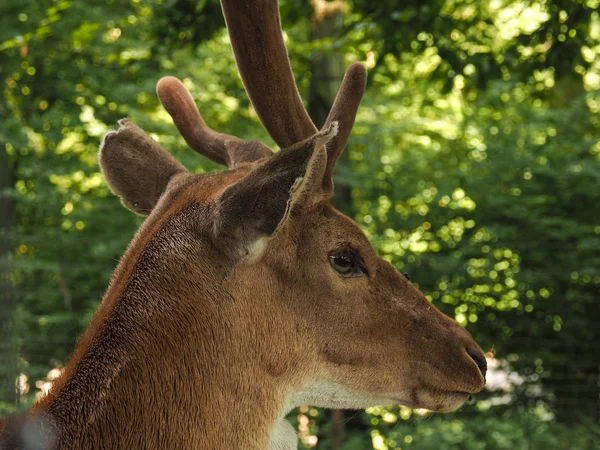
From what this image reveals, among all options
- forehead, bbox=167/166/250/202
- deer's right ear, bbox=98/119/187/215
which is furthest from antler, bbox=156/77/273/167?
forehead, bbox=167/166/250/202

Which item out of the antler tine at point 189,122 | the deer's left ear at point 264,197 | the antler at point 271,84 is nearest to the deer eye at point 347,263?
the antler at point 271,84

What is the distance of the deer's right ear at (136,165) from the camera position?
9.55 ft

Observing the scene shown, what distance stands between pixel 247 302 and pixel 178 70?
606cm

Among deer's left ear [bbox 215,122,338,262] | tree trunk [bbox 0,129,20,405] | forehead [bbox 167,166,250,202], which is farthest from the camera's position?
tree trunk [bbox 0,129,20,405]

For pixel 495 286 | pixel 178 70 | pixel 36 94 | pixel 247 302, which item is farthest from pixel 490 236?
pixel 247 302

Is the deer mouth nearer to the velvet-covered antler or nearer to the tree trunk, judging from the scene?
the velvet-covered antler

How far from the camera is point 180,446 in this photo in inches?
85.7

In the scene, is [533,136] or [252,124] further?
[252,124]

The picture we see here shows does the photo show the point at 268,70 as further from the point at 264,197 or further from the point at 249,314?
the point at 249,314

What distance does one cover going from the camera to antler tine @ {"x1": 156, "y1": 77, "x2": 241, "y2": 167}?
327cm

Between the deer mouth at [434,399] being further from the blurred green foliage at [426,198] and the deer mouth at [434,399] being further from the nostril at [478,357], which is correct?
the blurred green foliage at [426,198]

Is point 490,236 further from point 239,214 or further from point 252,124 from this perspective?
point 239,214

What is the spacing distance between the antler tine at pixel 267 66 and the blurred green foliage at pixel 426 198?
3189mm

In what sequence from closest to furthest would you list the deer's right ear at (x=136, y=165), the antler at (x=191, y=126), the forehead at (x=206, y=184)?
the forehead at (x=206, y=184)
the deer's right ear at (x=136, y=165)
the antler at (x=191, y=126)
